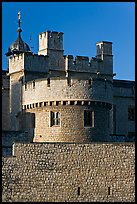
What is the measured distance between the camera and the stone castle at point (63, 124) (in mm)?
30500

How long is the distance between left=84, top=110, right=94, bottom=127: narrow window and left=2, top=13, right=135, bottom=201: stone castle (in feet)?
0.19

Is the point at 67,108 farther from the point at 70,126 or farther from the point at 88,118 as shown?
the point at 88,118

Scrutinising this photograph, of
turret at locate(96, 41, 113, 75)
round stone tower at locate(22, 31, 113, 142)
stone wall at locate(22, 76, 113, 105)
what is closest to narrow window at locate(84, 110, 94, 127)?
round stone tower at locate(22, 31, 113, 142)

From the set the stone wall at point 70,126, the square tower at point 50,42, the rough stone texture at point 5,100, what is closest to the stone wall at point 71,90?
the stone wall at point 70,126

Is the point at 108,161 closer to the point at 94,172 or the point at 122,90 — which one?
the point at 94,172

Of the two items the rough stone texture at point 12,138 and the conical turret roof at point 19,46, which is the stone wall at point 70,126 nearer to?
the rough stone texture at point 12,138

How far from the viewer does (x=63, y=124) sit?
3684 centimetres

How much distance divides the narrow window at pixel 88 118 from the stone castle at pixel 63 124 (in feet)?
0.19

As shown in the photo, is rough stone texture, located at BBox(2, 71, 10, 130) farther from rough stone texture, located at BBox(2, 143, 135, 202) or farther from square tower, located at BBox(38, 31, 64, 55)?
rough stone texture, located at BBox(2, 143, 135, 202)

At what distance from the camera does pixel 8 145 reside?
37.7 metres

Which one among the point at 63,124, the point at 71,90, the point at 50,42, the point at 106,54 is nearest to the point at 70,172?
the point at 63,124

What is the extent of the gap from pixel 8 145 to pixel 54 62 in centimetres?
920

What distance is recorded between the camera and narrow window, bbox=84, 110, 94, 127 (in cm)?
3716

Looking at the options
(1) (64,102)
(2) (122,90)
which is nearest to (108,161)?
(1) (64,102)
